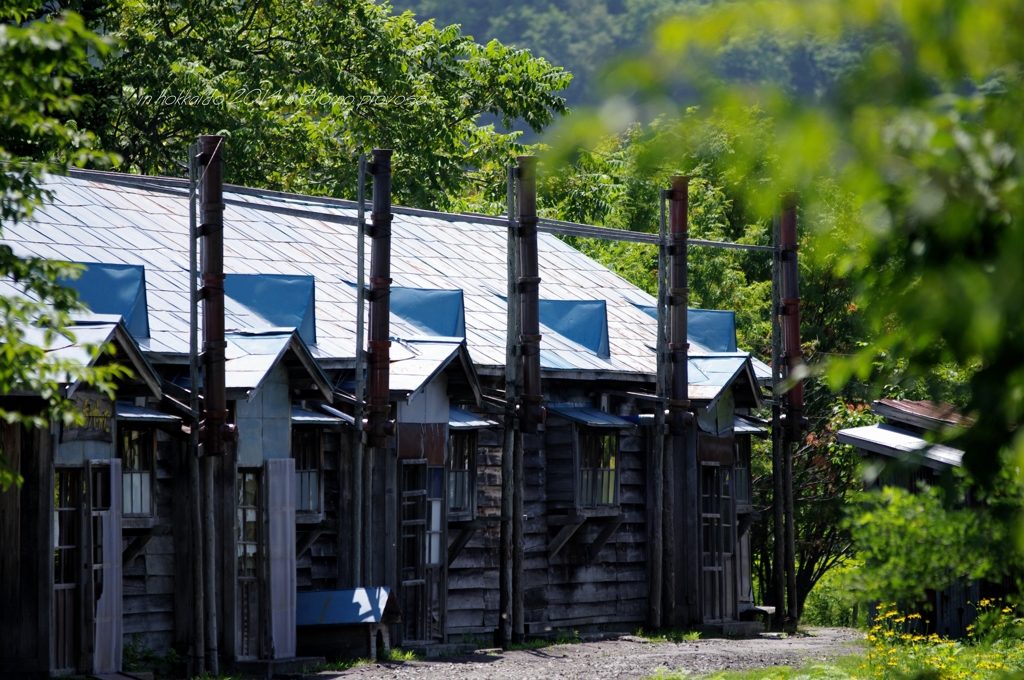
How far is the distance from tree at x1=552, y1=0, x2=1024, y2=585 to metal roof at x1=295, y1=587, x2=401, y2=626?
1239cm

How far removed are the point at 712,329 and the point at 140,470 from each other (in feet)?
41.1

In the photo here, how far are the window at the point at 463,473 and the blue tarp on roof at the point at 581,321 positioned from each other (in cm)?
340

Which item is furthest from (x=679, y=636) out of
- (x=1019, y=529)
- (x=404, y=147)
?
(x=1019, y=529)

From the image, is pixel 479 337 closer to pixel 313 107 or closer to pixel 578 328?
pixel 578 328

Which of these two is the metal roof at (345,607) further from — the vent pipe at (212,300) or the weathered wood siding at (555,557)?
the weathered wood siding at (555,557)

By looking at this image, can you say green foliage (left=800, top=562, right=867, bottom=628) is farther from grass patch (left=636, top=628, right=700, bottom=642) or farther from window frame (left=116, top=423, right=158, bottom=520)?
window frame (left=116, top=423, right=158, bottom=520)

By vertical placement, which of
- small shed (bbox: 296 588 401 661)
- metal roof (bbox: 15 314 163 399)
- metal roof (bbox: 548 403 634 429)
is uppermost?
metal roof (bbox: 15 314 163 399)

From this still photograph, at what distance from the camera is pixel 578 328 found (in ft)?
72.8

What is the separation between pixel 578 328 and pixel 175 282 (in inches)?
276

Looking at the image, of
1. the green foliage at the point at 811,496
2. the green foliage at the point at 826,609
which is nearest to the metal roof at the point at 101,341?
the green foliage at the point at 811,496

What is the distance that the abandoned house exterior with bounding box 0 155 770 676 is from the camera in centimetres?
1359

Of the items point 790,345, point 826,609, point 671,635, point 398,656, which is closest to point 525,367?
point 398,656

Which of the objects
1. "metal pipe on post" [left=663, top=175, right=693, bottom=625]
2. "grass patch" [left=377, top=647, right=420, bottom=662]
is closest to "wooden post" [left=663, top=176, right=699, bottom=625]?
"metal pipe on post" [left=663, top=175, right=693, bottom=625]

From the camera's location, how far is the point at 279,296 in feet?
57.6
